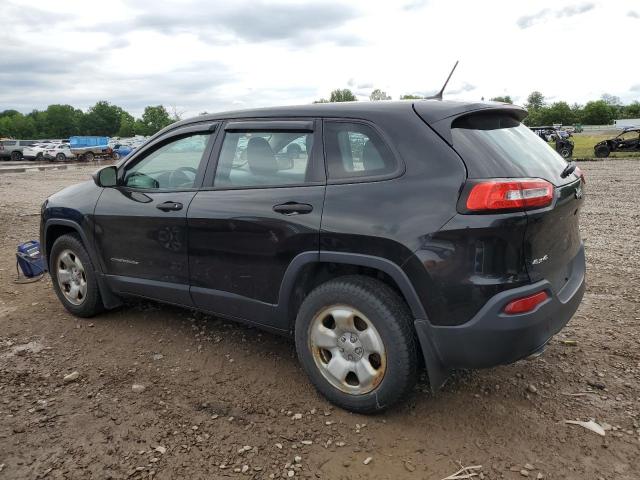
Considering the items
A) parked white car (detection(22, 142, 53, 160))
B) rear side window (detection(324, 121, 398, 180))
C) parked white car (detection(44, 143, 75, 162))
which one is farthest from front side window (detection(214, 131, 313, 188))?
parked white car (detection(22, 142, 53, 160))

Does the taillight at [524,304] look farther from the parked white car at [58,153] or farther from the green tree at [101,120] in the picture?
the green tree at [101,120]

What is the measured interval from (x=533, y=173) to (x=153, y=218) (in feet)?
8.49

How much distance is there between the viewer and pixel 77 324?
14.7ft

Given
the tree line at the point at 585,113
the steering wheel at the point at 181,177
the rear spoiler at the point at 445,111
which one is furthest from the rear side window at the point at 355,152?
the tree line at the point at 585,113

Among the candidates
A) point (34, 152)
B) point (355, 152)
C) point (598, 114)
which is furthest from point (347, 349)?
point (598, 114)

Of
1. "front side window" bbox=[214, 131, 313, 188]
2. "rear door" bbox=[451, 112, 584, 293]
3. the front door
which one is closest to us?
"rear door" bbox=[451, 112, 584, 293]

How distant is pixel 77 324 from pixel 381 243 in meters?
3.12

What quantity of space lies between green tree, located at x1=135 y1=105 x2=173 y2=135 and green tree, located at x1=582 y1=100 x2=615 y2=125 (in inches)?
4028

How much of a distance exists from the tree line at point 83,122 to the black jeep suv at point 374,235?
123 meters

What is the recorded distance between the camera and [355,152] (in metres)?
2.95

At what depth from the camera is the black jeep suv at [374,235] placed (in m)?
2.52

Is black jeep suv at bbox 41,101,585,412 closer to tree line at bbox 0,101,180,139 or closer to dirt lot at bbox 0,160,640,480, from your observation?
dirt lot at bbox 0,160,640,480

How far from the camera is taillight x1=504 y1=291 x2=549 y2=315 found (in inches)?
98.0

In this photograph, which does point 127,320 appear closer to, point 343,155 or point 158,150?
point 158,150
